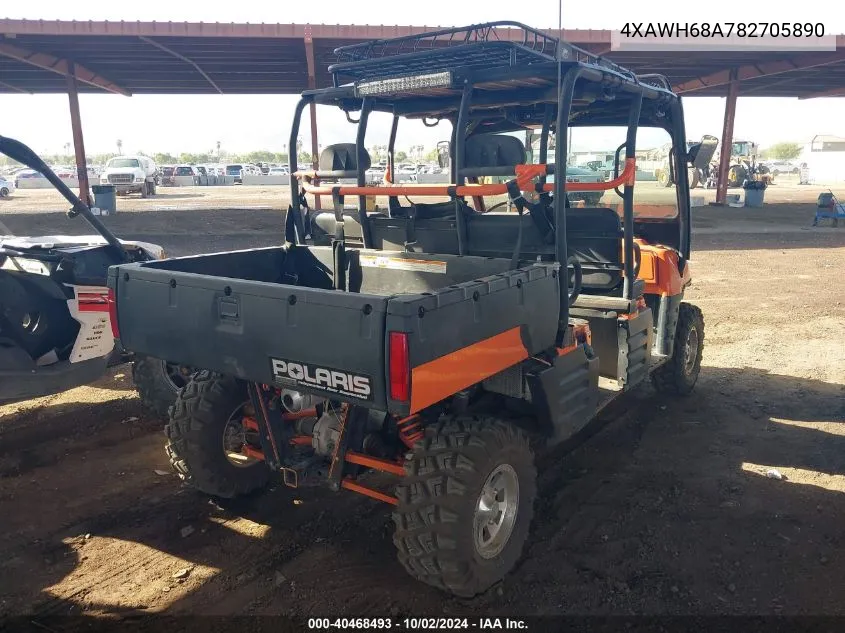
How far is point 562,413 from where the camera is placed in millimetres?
3699

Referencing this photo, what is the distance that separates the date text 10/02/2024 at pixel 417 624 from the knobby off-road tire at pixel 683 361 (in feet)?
11.5

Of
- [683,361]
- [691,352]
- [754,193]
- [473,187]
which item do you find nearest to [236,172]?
[754,193]

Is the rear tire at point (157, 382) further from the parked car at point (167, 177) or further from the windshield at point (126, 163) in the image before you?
the parked car at point (167, 177)

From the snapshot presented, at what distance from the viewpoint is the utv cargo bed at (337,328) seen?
2.70 m

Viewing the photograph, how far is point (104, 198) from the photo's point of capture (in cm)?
2184

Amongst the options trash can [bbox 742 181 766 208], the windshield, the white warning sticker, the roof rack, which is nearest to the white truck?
the windshield

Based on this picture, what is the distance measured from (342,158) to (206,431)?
82.3 inches

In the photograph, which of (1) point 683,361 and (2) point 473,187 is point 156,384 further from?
(1) point 683,361

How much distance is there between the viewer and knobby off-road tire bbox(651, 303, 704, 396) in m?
5.95

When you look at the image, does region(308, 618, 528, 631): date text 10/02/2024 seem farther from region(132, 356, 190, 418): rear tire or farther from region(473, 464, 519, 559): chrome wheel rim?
region(132, 356, 190, 418): rear tire

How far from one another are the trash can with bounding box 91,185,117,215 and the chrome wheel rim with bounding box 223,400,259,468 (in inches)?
788

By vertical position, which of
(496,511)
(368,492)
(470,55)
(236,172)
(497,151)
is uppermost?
(236,172)

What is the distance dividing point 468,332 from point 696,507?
2.24m

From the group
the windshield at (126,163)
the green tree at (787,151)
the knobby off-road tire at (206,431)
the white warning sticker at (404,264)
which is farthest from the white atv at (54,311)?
the green tree at (787,151)
